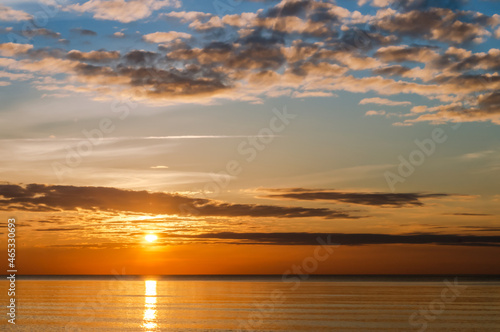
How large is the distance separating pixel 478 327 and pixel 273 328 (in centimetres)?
1418

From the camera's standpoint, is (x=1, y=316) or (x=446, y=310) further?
(x=446, y=310)

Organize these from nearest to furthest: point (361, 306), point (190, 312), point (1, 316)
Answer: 1. point (1, 316)
2. point (190, 312)
3. point (361, 306)

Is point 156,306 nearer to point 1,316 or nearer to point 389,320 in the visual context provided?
point 1,316

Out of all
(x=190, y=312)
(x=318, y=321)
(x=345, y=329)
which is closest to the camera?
(x=345, y=329)

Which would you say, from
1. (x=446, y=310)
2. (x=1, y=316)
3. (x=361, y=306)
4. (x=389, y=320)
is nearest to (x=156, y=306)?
(x=1, y=316)

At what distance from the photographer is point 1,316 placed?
4384 cm

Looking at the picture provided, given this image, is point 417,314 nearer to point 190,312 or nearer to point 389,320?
point 389,320

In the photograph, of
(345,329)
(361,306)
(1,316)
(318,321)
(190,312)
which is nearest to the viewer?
(345,329)

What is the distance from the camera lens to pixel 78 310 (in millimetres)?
49656

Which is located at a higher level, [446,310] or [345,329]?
[446,310]

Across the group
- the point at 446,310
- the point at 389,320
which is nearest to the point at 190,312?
the point at 389,320

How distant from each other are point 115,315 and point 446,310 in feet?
96.0

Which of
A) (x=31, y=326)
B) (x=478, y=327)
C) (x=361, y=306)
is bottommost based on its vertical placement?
(x=478, y=327)

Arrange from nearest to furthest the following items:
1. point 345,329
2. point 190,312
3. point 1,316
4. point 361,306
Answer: point 345,329 < point 1,316 < point 190,312 < point 361,306
